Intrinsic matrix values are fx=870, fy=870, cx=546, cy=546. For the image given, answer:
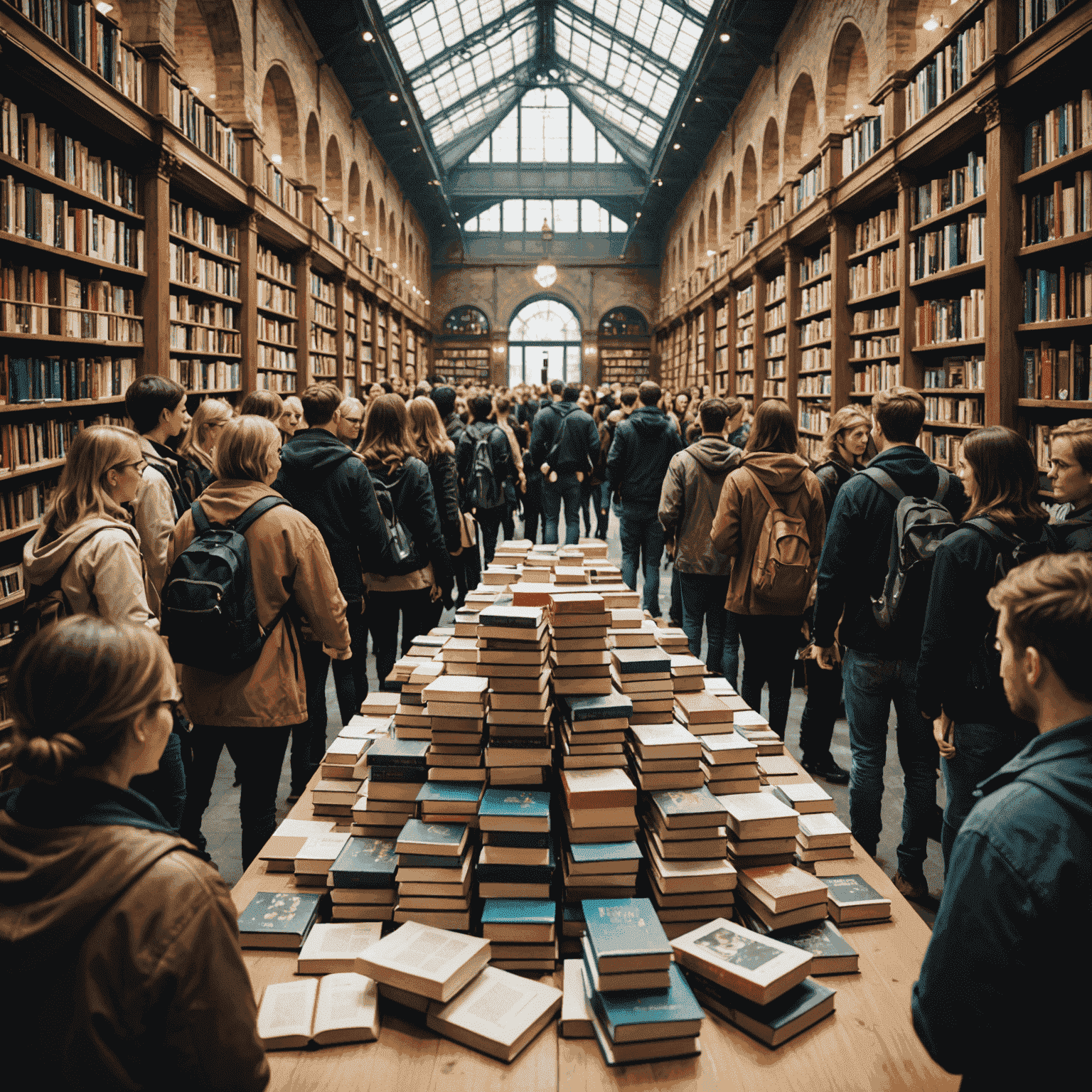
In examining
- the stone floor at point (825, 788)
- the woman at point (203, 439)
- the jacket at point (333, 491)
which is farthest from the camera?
the woman at point (203, 439)

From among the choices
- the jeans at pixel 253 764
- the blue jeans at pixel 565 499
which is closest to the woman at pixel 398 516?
the jeans at pixel 253 764

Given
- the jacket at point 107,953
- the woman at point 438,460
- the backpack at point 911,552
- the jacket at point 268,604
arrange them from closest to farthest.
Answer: the jacket at point 107,953
the jacket at point 268,604
the backpack at point 911,552
the woman at point 438,460

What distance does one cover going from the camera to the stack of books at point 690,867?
1.86m

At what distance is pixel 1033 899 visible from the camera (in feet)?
3.54

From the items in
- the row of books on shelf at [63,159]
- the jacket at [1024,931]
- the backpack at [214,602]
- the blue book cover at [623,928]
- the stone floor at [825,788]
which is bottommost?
the stone floor at [825,788]

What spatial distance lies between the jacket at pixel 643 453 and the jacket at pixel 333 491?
9.44ft

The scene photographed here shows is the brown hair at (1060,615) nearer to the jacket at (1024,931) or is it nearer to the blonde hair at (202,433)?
the jacket at (1024,931)

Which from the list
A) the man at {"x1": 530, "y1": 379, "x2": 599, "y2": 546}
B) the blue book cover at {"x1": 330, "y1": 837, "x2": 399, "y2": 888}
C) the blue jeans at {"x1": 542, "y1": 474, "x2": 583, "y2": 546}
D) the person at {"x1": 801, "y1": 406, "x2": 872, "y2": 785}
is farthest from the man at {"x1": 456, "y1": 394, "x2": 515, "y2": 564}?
the blue book cover at {"x1": 330, "y1": 837, "x2": 399, "y2": 888}

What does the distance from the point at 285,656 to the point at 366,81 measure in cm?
1261

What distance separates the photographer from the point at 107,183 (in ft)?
18.4

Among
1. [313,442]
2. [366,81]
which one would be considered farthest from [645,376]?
[313,442]

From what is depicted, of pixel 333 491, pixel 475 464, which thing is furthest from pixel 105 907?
pixel 475 464

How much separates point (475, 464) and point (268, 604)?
4.39 m

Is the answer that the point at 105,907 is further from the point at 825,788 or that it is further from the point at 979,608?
the point at 825,788
